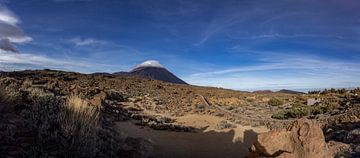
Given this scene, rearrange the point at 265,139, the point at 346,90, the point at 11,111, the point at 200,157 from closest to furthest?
1. the point at 265,139
2. the point at 11,111
3. the point at 200,157
4. the point at 346,90

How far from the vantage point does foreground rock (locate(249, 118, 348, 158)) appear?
7.04 meters

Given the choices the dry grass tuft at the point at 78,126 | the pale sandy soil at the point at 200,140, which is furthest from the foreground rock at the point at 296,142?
the pale sandy soil at the point at 200,140

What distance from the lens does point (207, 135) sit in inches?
599

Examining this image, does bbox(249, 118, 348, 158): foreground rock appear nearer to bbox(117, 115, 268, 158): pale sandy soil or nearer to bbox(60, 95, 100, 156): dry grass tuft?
bbox(60, 95, 100, 156): dry grass tuft

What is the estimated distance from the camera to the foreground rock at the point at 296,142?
23.1ft

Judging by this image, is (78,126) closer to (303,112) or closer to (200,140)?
(200,140)

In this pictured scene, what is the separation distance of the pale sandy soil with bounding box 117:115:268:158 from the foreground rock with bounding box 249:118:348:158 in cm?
390

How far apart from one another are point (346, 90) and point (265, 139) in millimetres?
35863

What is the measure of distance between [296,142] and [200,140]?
23.1ft

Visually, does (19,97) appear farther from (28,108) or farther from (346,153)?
(346,153)

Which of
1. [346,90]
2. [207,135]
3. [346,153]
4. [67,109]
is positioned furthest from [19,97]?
[346,90]

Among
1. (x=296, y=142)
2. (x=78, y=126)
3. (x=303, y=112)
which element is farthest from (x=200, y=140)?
(x=303, y=112)

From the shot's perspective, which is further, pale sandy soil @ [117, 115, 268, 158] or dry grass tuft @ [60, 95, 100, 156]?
pale sandy soil @ [117, 115, 268, 158]

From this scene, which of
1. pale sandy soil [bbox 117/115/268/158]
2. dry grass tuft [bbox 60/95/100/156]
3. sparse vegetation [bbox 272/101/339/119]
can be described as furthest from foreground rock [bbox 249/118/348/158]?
sparse vegetation [bbox 272/101/339/119]
